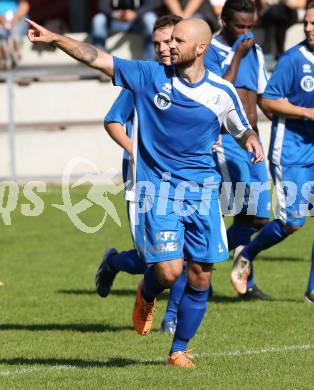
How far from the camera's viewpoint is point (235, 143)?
9.62 metres

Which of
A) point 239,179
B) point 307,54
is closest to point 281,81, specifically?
point 307,54

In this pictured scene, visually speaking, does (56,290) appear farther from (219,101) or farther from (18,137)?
(18,137)

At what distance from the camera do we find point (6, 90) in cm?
1966

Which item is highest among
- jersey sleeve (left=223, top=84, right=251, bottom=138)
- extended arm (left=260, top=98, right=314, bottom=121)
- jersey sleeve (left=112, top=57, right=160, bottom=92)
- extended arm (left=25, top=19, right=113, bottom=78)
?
extended arm (left=25, top=19, right=113, bottom=78)

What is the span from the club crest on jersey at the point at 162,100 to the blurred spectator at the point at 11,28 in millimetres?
13668

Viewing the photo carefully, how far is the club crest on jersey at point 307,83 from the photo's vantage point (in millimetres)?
9336

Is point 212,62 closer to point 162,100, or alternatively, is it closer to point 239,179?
point 239,179

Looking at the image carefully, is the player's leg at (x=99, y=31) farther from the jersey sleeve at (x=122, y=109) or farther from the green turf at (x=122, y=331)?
the jersey sleeve at (x=122, y=109)

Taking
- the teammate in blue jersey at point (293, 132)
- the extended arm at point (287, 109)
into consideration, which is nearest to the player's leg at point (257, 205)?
the teammate in blue jersey at point (293, 132)

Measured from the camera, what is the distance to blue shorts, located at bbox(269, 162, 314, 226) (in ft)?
30.8

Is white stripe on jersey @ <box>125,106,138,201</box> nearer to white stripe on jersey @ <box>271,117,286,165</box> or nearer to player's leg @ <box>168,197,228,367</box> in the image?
player's leg @ <box>168,197,228,367</box>

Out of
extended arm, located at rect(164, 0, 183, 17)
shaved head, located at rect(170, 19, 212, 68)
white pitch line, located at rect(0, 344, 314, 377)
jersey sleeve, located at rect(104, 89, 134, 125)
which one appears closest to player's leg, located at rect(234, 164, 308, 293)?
white pitch line, located at rect(0, 344, 314, 377)

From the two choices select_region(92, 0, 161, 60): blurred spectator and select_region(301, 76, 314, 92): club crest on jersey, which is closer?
select_region(301, 76, 314, 92): club crest on jersey

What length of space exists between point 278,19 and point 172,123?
46.5 feet
